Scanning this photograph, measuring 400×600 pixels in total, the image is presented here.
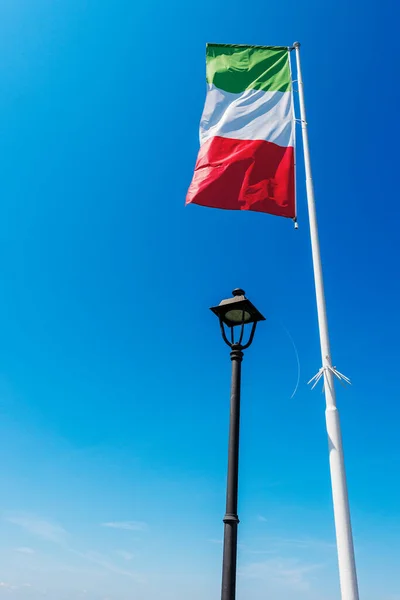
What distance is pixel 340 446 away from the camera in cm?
689

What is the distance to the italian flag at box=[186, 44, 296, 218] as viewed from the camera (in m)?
9.51

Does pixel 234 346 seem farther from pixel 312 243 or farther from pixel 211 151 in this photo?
pixel 211 151

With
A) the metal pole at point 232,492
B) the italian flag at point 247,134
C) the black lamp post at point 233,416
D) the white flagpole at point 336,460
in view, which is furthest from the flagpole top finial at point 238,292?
the italian flag at point 247,134

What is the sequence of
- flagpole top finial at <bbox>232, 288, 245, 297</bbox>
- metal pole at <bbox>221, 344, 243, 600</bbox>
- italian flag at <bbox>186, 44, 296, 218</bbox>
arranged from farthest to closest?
italian flag at <bbox>186, 44, 296, 218</bbox> < flagpole top finial at <bbox>232, 288, 245, 297</bbox> < metal pole at <bbox>221, 344, 243, 600</bbox>

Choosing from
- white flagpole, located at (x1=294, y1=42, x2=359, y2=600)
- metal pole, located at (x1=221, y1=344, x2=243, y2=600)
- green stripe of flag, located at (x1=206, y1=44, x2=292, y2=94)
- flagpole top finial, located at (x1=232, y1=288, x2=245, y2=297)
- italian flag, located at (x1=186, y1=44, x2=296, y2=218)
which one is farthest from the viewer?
green stripe of flag, located at (x1=206, y1=44, x2=292, y2=94)

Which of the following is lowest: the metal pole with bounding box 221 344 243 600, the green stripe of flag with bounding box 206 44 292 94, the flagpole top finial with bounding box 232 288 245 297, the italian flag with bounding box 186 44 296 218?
the metal pole with bounding box 221 344 243 600

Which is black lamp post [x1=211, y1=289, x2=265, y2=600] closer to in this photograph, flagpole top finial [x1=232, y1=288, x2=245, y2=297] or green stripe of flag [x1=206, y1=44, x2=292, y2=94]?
flagpole top finial [x1=232, y1=288, x2=245, y2=297]

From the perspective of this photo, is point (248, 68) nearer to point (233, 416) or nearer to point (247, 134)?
point (247, 134)

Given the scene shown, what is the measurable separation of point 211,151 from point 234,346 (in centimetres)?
517

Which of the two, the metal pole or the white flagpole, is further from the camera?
the white flagpole

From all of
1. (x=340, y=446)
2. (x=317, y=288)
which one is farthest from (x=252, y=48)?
(x=340, y=446)

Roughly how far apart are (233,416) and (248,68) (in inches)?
357

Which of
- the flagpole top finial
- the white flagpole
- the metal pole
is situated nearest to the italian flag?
the white flagpole

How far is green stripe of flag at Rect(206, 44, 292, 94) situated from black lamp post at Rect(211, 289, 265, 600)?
648 centimetres
